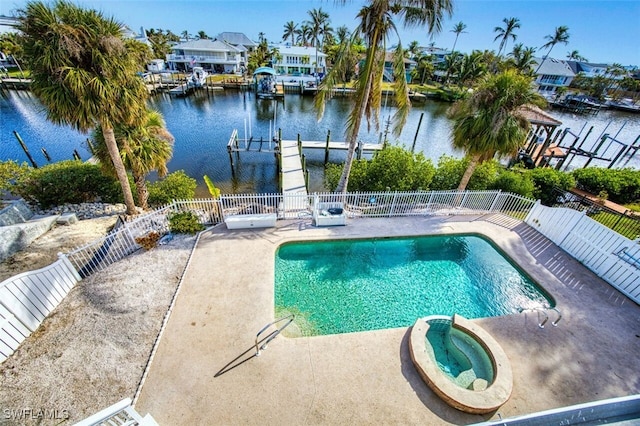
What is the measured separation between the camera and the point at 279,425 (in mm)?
5711

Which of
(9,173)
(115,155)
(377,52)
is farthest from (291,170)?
(9,173)

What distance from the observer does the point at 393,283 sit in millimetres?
9992

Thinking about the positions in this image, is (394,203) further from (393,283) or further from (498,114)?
(498,114)

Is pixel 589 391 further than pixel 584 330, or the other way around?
pixel 584 330

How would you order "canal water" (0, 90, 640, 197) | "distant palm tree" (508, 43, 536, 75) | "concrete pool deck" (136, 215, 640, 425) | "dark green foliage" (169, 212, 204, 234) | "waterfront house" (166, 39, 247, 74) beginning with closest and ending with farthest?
"concrete pool deck" (136, 215, 640, 425) → "dark green foliage" (169, 212, 204, 234) → "canal water" (0, 90, 640, 197) → "distant palm tree" (508, 43, 536, 75) → "waterfront house" (166, 39, 247, 74)

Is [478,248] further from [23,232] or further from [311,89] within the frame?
[311,89]

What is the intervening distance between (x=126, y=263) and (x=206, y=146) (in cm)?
1811

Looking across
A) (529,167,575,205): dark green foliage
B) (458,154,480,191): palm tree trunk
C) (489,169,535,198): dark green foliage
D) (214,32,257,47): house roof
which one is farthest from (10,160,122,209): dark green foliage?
(214,32,257,47): house roof

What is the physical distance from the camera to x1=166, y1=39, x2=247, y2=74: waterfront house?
56.2 m

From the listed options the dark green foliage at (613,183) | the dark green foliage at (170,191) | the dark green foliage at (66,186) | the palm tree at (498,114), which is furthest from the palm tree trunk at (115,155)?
the dark green foliage at (613,183)

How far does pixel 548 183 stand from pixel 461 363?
14215mm

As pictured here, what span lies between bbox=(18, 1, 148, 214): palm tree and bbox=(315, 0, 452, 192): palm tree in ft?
23.5

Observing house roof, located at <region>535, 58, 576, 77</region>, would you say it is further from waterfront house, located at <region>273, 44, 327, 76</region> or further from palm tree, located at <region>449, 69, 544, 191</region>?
palm tree, located at <region>449, 69, 544, 191</region>

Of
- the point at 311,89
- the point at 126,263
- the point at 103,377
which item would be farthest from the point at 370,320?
the point at 311,89
